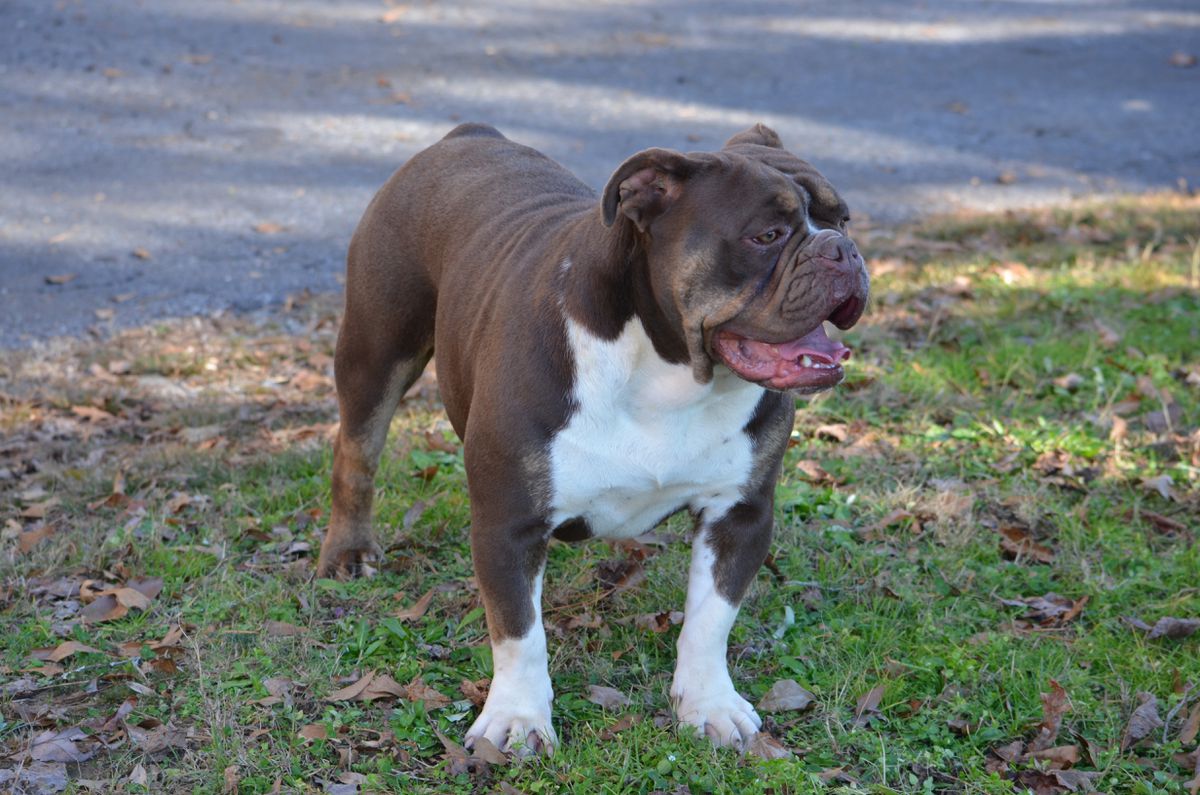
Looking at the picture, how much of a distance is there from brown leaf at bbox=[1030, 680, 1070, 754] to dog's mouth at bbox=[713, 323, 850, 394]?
52.4 inches

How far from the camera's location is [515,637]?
12.3 ft

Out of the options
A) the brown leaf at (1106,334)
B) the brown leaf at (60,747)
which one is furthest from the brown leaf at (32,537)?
the brown leaf at (1106,334)

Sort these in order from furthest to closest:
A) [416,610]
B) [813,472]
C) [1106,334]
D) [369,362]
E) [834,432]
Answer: [1106,334]
[834,432]
[813,472]
[369,362]
[416,610]

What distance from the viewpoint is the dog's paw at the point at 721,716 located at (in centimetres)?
381

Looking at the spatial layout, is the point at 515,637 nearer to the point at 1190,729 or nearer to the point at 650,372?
the point at 650,372

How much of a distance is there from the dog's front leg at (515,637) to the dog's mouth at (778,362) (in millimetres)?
758

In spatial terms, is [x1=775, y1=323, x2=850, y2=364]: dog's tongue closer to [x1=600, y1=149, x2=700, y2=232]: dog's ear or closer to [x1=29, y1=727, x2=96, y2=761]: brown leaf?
[x1=600, y1=149, x2=700, y2=232]: dog's ear

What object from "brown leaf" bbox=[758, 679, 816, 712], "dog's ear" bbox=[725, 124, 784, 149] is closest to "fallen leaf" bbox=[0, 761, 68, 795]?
"brown leaf" bbox=[758, 679, 816, 712]

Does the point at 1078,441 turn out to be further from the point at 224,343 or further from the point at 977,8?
the point at 977,8

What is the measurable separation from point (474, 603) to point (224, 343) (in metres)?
3.07

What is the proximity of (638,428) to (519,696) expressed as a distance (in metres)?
0.88

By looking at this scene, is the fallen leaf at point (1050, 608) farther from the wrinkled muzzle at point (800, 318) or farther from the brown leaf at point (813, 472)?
the wrinkled muzzle at point (800, 318)

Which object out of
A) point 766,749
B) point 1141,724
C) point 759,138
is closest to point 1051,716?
point 1141,724

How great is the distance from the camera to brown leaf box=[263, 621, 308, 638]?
4.36m
